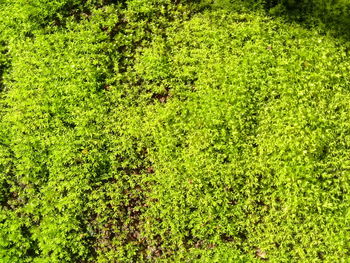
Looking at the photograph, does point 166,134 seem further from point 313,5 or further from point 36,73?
point 313,5

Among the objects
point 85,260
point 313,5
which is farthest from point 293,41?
point 85,260

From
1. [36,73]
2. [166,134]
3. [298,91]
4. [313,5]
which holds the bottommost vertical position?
[166,134]

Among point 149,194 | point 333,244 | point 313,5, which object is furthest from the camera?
point 313,5

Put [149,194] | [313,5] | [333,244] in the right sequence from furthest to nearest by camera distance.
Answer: [313,5] → [149,194] → [333,244]

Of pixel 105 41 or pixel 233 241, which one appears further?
pixel 105 41

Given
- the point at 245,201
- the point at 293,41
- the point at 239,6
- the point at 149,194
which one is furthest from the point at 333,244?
the point at 239,6

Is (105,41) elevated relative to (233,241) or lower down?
elevated
